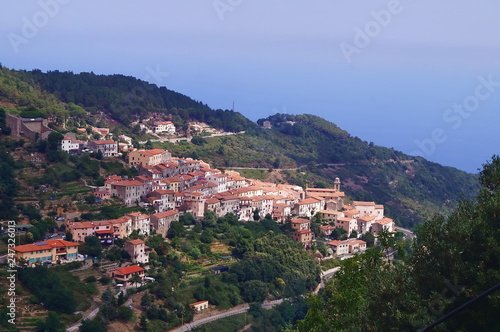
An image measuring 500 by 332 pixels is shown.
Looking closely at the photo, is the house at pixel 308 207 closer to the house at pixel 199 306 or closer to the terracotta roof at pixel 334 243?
the terracotta roof at pixel 334 243

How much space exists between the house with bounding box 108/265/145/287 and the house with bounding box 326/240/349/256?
928cm

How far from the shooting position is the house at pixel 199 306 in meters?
18.9

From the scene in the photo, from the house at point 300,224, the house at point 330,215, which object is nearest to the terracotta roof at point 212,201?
the house at point 300,224

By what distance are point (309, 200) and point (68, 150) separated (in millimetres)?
10661

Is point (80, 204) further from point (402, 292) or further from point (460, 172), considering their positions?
point (460, 172)

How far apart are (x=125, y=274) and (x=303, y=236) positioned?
9.00m

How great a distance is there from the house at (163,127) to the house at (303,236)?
14463 millimetres

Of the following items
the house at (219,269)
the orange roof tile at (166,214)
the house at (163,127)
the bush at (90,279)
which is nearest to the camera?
the bush at (90,279)

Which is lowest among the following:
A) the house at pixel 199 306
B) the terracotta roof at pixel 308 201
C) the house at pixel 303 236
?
the house at pixel 199 306

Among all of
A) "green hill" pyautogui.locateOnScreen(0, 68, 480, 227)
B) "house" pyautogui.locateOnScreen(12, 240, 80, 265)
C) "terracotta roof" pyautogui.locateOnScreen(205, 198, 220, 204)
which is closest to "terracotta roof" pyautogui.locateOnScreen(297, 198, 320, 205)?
"terracotta roof" pyautogui.locateOnScreen(205, 198, 220, 204)

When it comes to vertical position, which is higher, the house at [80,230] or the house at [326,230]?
the house at [80,230]

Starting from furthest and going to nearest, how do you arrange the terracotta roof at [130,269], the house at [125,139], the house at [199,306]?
the house at [125,139]
the terracotta roof at [130,269]
the house at [199,306]

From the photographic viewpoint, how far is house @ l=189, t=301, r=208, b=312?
18.9 meters

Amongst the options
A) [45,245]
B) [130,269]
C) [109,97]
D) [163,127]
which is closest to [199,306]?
[130,269]
